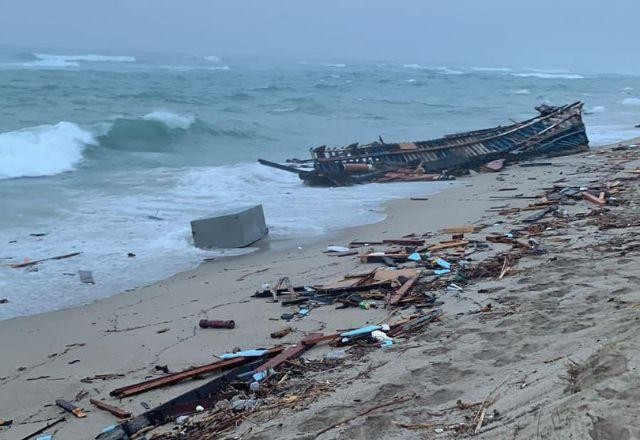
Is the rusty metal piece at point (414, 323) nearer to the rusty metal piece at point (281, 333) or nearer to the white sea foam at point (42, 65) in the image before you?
the rusty metal piece at point (281, 333)

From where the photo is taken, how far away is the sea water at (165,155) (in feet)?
36.3

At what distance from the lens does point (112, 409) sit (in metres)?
5.39

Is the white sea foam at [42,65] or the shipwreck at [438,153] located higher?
the white sea foam at [42,65]

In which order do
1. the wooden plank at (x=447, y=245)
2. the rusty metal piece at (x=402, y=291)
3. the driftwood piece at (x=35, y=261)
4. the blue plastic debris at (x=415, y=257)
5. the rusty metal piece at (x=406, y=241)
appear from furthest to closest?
1. the rusty metal piece at (x=406, y=241)
2. the driftwood piece at (x=35, y=261)
3. the wooden plank at (x=447, y=245)
4. the blue plastic debris at (x=415, y=257)
5. the rusty metal piece at (x=402, y=291)

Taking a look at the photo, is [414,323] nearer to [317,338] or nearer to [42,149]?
[317,338]

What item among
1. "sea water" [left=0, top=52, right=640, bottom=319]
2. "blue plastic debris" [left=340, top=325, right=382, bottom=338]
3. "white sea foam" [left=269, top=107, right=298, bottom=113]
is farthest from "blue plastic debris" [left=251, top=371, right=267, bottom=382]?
"white sea foam" [left=269, top=107, right=298, bottom=113]

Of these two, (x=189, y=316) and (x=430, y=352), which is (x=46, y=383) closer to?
(x=189, y=316)

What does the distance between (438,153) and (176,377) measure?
14702 mm

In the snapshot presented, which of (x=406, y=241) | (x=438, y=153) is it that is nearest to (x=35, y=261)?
(x=406, y=241)

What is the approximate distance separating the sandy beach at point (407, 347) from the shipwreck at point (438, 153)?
22.4 feet

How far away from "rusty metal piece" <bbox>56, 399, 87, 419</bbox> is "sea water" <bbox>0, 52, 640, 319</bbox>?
11.0 ft

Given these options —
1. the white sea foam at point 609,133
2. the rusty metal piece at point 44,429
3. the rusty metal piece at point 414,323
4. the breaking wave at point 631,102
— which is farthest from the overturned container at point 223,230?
the breaking wave at point 631,102

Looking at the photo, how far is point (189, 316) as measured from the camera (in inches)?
316

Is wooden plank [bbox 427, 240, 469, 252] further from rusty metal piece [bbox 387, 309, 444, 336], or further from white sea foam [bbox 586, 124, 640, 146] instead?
white sea foam [bbox 586, 124, 640, 146]
